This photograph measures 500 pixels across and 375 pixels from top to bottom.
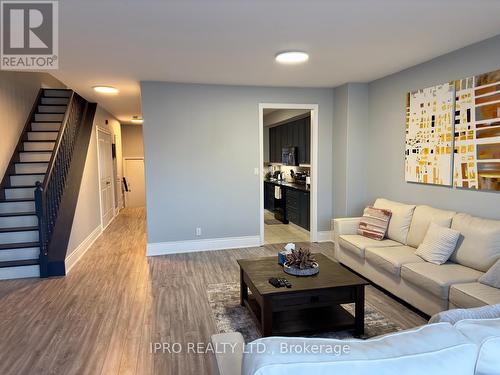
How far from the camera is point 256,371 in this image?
828mm

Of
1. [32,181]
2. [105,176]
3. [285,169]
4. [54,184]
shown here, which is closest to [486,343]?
[54,184]

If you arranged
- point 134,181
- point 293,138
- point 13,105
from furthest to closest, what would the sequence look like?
point 134,181
point 293,138
point 13,105

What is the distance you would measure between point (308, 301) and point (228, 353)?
126 centimetres

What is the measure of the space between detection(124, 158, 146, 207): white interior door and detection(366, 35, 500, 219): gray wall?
23.6ft

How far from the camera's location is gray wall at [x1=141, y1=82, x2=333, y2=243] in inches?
189

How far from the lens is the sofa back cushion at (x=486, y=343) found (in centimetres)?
97

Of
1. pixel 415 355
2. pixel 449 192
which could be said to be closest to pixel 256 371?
pixel 415 355

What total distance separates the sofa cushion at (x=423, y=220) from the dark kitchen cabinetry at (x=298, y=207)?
2350 mm

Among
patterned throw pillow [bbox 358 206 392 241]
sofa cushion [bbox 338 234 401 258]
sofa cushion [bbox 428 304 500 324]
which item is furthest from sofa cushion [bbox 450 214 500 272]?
sofa cushion [bbox 428 304 500 324]

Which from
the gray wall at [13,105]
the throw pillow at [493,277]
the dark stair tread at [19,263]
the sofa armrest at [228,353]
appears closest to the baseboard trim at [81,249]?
the dark stair tread at [19,263]

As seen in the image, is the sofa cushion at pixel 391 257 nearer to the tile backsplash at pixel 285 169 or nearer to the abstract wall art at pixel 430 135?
the abstract wall art at pixel 430 135

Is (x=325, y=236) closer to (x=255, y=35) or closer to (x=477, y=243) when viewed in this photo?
(x=477, y=243)

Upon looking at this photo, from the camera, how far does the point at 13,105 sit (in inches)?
199

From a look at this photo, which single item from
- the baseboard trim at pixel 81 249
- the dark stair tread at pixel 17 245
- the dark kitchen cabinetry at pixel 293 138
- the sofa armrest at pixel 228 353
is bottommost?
the baseboard trim at pixel 81 249
